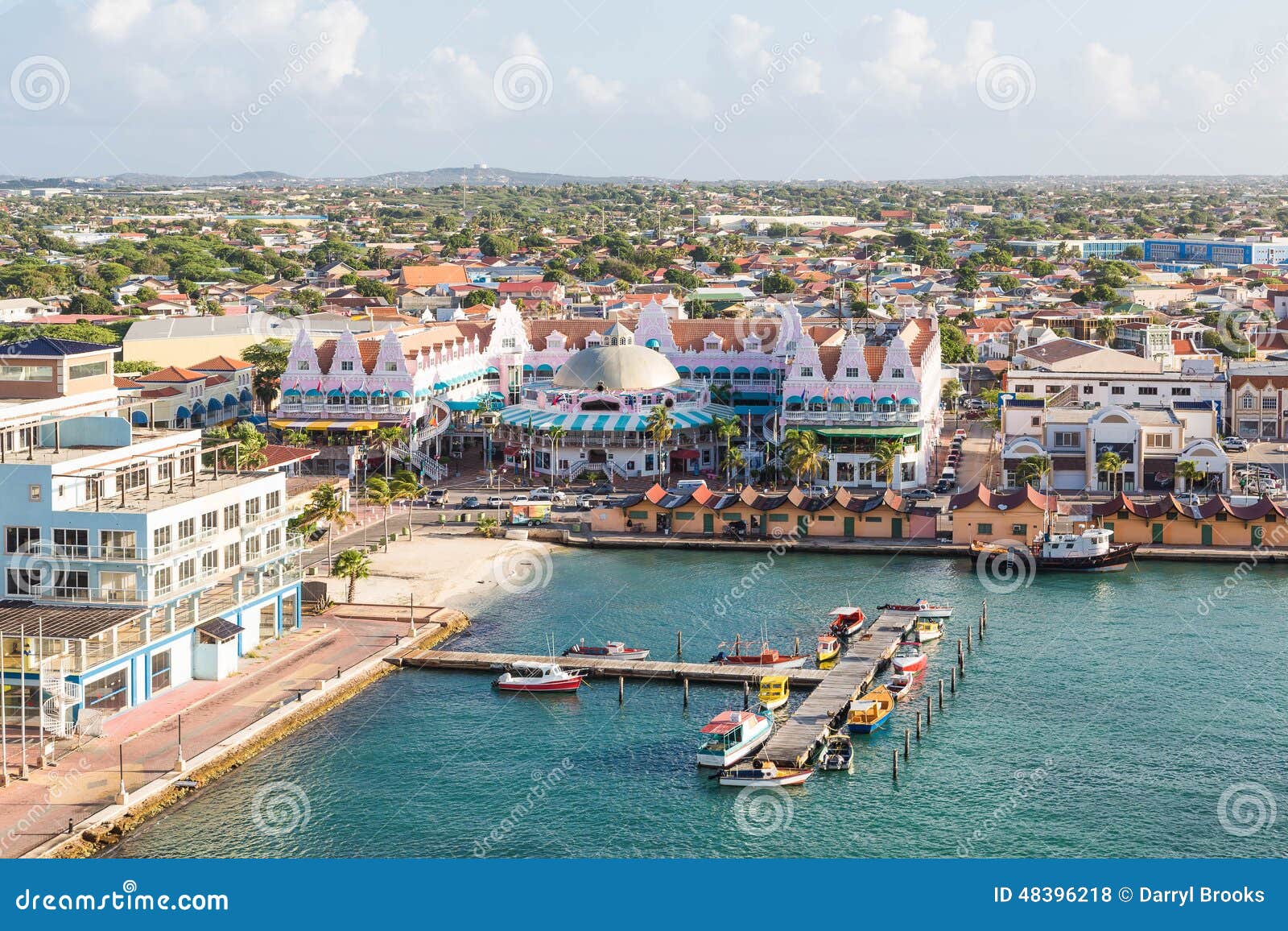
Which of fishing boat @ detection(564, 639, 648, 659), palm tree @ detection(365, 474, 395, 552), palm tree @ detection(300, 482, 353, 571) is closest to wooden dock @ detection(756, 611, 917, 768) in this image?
fishing boat @ detection(564, 639, 648, 659)

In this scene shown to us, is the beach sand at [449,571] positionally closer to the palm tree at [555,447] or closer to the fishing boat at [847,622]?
the palm tree at [555,447]

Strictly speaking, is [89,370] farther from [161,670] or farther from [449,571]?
[449,571]

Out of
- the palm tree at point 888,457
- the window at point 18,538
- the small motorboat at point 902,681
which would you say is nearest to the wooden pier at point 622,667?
the small motorboat at point 902,681

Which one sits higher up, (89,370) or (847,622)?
(89,370)

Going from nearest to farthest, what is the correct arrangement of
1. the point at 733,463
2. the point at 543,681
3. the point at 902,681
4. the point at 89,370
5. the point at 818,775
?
the point at 818,775, the point at 902,681, the point at 543,681, the point at 89,370, the point at 733,463

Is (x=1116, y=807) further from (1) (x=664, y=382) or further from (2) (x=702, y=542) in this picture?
(1) (x=664, y=382)

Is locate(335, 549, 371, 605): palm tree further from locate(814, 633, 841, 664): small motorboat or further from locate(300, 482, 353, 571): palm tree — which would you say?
locate(814, 633, 841, 664): small motorboat

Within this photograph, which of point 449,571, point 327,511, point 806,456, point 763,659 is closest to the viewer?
point 763,659

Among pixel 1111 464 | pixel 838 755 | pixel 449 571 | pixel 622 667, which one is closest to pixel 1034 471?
pixel 1111 464
